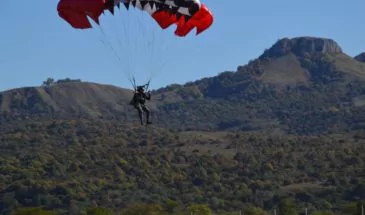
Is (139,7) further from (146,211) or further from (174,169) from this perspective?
(174,169)

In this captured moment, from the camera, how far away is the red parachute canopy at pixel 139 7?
27.6m

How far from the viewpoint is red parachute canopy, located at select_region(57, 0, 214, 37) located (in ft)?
90.5

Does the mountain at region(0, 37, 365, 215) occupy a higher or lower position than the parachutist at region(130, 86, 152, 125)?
lower

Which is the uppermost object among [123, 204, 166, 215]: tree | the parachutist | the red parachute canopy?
the red parachute canopy

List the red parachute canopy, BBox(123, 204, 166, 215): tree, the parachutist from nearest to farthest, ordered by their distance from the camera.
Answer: the red parachute canopy, the parachutist, BBox(123, 204, 166, 215): tree

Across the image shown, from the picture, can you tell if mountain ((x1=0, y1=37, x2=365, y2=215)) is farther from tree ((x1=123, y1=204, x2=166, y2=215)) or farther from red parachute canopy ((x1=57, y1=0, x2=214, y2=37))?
red parachute canopy ((x1=57, y1=0, x2=214, y2=37))

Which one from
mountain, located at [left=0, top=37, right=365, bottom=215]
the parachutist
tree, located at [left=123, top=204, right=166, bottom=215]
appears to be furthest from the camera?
mountain, located at [left=0, top=37, right=365, bottom=215]

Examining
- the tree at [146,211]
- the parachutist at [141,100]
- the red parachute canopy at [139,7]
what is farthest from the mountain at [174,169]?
the parachutist at [141,100]

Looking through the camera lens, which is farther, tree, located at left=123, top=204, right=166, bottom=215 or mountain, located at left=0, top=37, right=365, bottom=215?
mountain, located at left=0, top=37, right=365, bottom=215

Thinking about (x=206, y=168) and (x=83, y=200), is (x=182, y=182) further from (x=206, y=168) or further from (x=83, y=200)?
(x=83, y=200)

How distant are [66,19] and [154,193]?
306 ft

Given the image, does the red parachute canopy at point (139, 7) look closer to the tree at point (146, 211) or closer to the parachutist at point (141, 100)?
the parachutist at point (141, 100)

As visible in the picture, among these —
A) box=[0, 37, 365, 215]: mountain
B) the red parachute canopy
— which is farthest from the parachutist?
box=[0, 37, 365, 215]: mountain

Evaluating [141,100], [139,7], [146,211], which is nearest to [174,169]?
[146,211]
